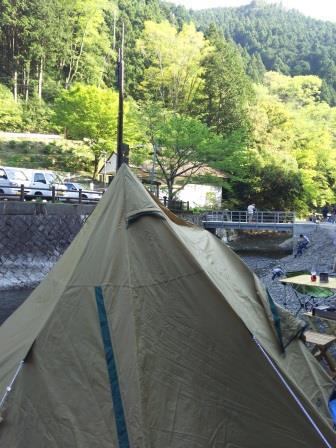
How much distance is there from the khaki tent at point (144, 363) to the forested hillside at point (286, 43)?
219 ft

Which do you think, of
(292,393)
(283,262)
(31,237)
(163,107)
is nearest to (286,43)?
(163,107)

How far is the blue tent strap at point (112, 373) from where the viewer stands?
3.19 m

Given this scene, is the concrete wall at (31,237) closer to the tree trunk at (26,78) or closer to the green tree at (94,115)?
the green tree at (94,115)

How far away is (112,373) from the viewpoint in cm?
334

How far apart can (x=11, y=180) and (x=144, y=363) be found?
2067 cm

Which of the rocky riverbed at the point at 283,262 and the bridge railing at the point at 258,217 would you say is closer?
the rocky riverbed at the point at 283,262

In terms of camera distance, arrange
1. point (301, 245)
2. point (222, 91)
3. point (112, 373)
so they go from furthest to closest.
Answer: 1. point (222, 91)
2. point (301, 245)
3. point (112, 373)

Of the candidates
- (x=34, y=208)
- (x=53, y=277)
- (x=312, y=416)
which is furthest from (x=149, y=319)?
(x=34, y=208)

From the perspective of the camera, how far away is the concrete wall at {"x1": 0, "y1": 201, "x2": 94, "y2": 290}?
641 inches

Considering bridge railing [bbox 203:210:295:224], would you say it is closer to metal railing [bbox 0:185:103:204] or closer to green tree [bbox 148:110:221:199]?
green tree [bbox 148:110:221:199]

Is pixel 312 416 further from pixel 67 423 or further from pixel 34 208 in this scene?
pixel 34 208

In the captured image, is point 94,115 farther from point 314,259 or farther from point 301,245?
point 314,259

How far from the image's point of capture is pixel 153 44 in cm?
4359

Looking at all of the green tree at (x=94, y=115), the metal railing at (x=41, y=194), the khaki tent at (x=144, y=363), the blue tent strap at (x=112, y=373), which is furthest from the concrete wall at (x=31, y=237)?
the green tree at (x=94, y=115)
